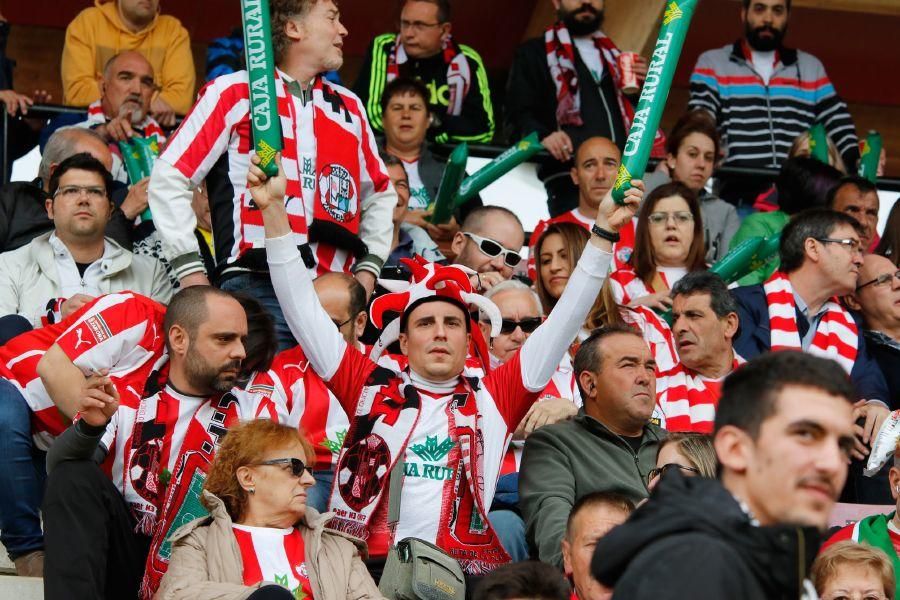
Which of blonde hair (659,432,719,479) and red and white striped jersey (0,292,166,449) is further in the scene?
red and white striped jersey (0,292,166,449)

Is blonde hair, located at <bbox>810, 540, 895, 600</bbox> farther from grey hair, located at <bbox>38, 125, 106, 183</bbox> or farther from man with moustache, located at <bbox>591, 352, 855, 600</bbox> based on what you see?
grey hair, located at <bbox>38, 125, 106, 183</bbox>

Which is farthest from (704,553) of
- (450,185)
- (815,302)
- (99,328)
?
(450,185)

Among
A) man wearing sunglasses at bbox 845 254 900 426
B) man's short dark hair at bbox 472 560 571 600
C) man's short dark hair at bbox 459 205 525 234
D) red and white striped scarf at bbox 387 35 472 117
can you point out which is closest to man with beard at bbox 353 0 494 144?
red and white striped scarf at bbox 387 35 472 117

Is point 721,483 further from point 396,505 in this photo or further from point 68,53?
point 68,53

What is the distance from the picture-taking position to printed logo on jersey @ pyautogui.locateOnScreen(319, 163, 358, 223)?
19.7ft

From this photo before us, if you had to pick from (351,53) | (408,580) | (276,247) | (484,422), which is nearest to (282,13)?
(276,247)

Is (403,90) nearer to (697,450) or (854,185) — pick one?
(854,185)

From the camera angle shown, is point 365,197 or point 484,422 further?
point 365,197

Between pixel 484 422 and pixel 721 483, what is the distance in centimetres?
241

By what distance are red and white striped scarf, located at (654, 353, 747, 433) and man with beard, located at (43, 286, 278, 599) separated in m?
1.63

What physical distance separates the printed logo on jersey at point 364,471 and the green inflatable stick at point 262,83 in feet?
3.04

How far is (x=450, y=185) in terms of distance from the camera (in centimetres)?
756

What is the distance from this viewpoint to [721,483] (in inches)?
109

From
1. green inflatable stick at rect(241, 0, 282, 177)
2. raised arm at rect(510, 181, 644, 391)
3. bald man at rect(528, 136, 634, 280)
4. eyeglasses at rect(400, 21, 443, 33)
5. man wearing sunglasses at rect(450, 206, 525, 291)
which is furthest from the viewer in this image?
eyeglasses at rect(400, 21, 443, 33)
